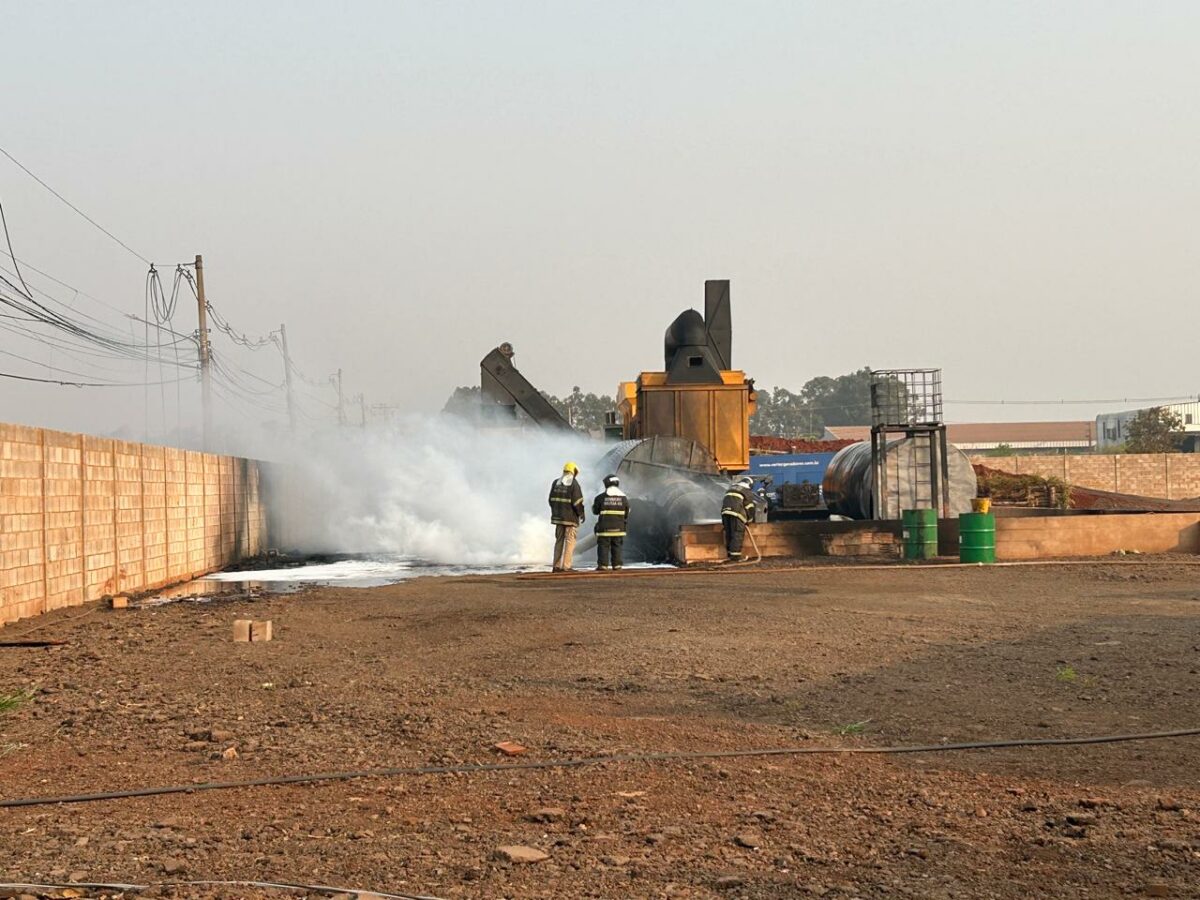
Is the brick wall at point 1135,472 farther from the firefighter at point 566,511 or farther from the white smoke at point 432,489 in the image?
the firefighter at point 566,511

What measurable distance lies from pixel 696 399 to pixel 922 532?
871 cm

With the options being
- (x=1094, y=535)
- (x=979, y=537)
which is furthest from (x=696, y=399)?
(x=1094, y=535)

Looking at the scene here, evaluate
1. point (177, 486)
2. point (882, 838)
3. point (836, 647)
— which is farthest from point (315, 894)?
point (177, 486)

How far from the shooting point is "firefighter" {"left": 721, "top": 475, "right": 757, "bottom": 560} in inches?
898

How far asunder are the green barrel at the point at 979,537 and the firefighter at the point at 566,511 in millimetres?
6334

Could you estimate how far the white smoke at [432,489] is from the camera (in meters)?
29.6

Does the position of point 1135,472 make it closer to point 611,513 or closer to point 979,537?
point 979,537

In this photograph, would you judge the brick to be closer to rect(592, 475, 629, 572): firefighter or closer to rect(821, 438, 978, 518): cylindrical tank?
rect(592, 475, 629, 572): firefighter

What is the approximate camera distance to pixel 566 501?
22406 millimetres

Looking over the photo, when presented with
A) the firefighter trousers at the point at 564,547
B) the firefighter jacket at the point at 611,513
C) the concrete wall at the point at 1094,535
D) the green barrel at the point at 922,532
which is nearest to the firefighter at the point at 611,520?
the firefighter jacket at the point at 611,513

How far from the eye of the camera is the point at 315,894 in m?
4.72

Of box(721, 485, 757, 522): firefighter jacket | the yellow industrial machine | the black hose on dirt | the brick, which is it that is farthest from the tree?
the black hose on dirt

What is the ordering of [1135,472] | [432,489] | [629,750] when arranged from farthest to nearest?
1. [1135,472]
2. [432,489]
3. [629,750]

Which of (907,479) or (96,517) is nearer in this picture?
(96,517)
